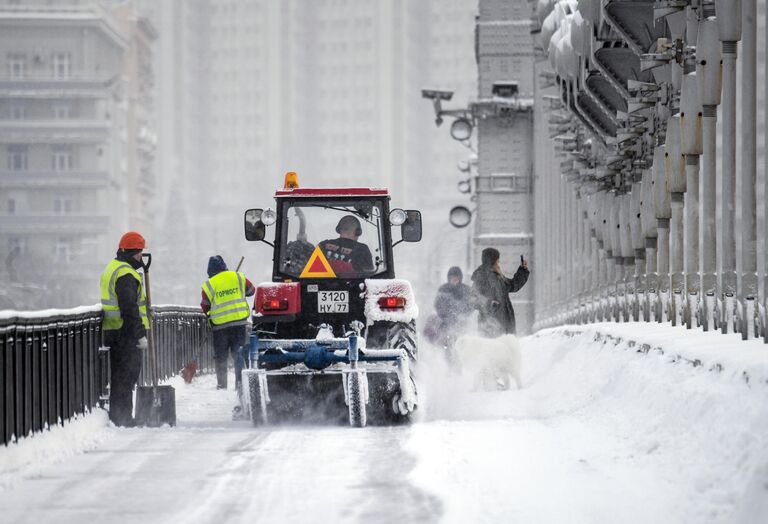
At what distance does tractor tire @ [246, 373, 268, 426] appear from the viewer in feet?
43.6

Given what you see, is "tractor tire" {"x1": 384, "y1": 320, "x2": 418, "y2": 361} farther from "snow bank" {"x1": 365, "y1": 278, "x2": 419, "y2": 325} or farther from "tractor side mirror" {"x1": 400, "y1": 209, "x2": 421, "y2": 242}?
"tractor side mirror" {"x1": 400, "y1": 209, "x2": 421, "y2": 242}

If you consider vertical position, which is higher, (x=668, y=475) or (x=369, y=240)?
(x=369, y=240)

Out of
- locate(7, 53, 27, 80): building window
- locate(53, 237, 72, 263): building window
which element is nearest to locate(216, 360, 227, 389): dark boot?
locate(53, 237, 72, 263): building window

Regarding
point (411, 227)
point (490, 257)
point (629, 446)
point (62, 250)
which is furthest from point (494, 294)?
point (62, 250)

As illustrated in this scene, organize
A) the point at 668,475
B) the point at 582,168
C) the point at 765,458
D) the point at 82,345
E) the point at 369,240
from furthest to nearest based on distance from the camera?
the point at 582,168 < the point at 369,240 < the point at 82,345 < the point at 668,475 < the point at 765,458

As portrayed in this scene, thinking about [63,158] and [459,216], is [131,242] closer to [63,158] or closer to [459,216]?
[459,216]

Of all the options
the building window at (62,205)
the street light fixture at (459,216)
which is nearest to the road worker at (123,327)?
the street light fixture at (459,216)

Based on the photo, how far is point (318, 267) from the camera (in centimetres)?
1446

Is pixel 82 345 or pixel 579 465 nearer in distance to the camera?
pixel 579 465

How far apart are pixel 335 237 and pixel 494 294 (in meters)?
3.67

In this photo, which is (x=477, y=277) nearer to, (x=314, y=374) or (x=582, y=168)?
(x=314, y=374)

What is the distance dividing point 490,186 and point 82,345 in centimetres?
4267

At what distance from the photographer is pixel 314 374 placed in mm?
13500

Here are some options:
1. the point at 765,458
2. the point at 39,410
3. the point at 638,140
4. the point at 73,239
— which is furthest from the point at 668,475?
the point at 73,239
